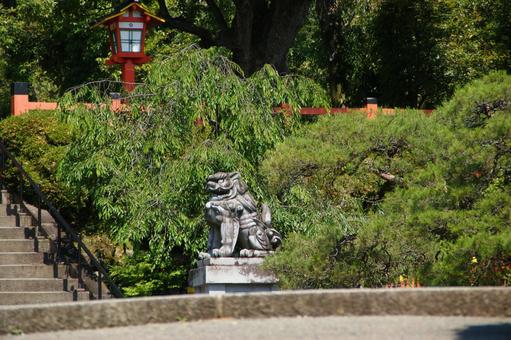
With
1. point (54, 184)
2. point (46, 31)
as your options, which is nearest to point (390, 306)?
point (54, 184)

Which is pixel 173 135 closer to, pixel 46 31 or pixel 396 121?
pixel 396 121

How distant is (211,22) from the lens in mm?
31906

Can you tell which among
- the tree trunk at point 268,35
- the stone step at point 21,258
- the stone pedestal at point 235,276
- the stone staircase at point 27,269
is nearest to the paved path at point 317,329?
the stone pedestal at point 235,276

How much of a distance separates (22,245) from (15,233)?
381 mm

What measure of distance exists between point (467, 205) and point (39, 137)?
948 cm

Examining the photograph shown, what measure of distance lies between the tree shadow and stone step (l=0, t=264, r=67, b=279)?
30.4ft

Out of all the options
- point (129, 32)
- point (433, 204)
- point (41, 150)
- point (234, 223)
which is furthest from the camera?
point (129, 32)

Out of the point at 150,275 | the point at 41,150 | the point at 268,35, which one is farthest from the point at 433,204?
the point at 268,35

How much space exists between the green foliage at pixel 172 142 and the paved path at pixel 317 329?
25.9 feet

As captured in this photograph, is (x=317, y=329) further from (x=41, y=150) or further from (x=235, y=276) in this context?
(x=41, y=150)

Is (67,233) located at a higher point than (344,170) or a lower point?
lower

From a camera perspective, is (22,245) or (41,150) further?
(41,150)

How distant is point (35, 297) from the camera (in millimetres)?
15883

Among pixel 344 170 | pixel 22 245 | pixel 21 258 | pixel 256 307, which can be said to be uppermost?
pixel 344 170
